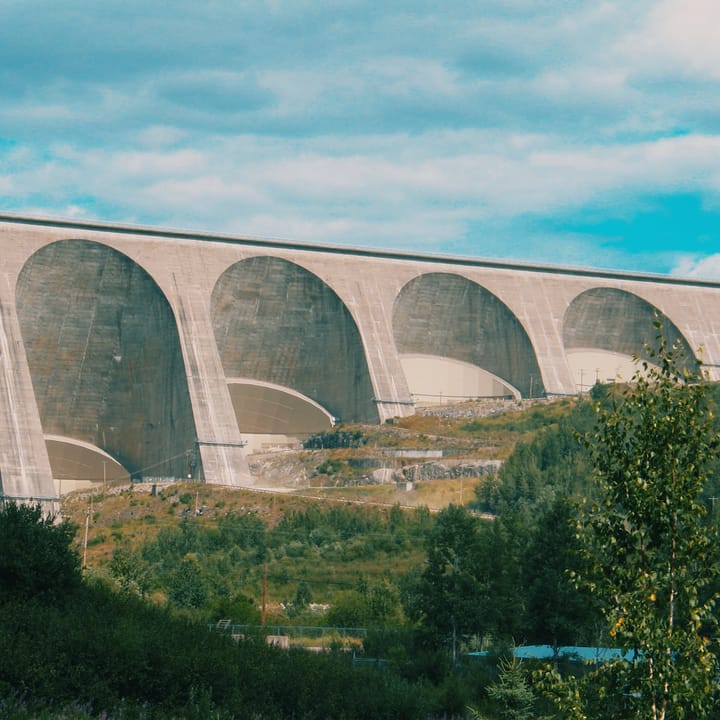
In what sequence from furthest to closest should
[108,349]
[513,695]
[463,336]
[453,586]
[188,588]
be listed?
[463,336], [108,349], [188,588], [453,586], [513,695]

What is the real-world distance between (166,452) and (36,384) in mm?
6225

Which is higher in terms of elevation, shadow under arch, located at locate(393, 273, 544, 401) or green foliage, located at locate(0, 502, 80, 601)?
shadow under arch, located at locate(393, 273, 544, 401)

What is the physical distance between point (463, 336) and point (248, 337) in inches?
377

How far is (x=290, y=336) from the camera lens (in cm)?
5128

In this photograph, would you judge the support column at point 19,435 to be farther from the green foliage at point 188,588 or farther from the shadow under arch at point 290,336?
the shadow under arch at point 290,336

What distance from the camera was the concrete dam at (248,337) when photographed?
44719 millimetres

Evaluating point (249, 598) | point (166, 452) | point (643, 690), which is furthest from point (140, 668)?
point (166, 452)

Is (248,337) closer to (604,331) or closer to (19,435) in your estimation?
(19,435)

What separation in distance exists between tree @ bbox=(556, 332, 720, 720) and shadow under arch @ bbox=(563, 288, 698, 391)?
45575mm

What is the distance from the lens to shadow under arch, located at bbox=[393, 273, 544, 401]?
53.2 m

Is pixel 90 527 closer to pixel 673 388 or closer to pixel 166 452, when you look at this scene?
pixel 166 452

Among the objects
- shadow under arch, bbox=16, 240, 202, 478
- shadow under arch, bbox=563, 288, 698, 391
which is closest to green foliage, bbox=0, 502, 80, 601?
shadow under arch, bbox=16, 240, 202, 478

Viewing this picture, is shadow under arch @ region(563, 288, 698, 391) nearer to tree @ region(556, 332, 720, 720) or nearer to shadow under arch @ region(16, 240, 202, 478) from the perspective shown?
shadow under arch @ region(16, 240, 202, 478)

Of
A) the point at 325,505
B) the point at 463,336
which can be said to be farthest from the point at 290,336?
the point at 325,505
